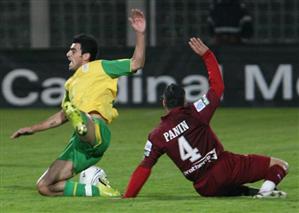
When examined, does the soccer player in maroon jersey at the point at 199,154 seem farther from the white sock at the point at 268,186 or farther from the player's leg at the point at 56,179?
the player's leg at the point at 56,179

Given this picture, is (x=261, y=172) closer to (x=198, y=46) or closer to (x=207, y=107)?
(x=207, y=107)

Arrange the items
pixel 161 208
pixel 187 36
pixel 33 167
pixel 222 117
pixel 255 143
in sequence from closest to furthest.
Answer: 1. pixel 161 208
2. pixel 33 167
3. pixel 255 143
4. pixel 222 117
5. pixel 187 36

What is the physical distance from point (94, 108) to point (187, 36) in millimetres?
12337

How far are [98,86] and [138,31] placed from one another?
715mm

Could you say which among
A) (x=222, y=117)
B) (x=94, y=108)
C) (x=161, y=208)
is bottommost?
(x=222, y=117)

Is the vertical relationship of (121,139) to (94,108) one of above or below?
below

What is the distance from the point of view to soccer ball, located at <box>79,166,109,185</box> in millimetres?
10992

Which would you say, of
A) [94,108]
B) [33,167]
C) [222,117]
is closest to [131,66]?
[94,108]

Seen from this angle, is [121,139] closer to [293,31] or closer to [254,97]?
[254,97]

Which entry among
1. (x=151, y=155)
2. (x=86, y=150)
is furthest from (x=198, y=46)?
(x=86, y=150)

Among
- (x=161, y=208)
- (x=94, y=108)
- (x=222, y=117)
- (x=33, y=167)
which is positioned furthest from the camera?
(x=222, y=117)

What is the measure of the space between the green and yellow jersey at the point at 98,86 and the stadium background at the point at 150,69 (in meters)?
3.81

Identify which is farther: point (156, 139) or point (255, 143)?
point (255, 143)

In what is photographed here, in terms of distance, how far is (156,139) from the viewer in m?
10.2
